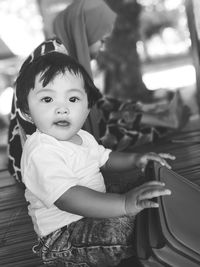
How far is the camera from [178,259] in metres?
0.65

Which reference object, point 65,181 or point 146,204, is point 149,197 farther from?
point 65,181

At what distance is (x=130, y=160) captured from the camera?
3.28 feet

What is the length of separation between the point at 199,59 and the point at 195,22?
9.1 inches

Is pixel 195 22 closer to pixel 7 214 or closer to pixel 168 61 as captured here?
pixel 168 61

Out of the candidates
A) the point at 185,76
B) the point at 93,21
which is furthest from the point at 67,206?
the point at 185,76

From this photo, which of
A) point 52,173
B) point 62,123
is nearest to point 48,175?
point 52,173

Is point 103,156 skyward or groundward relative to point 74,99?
groundward

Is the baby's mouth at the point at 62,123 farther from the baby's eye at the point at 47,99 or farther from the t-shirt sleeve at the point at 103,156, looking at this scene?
the t-shirt sleeve at the point at 103,156

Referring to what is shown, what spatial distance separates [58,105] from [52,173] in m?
0.14

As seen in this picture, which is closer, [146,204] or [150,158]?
[146,204]

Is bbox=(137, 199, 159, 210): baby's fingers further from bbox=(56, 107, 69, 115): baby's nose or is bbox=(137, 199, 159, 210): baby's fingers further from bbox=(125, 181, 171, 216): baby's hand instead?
bbox=(56, 107, 69, 115): baby's nose

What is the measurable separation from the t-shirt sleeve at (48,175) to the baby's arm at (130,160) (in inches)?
7.6

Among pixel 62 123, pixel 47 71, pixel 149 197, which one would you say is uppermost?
pixel 47 71

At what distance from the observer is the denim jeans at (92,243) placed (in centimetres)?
82
